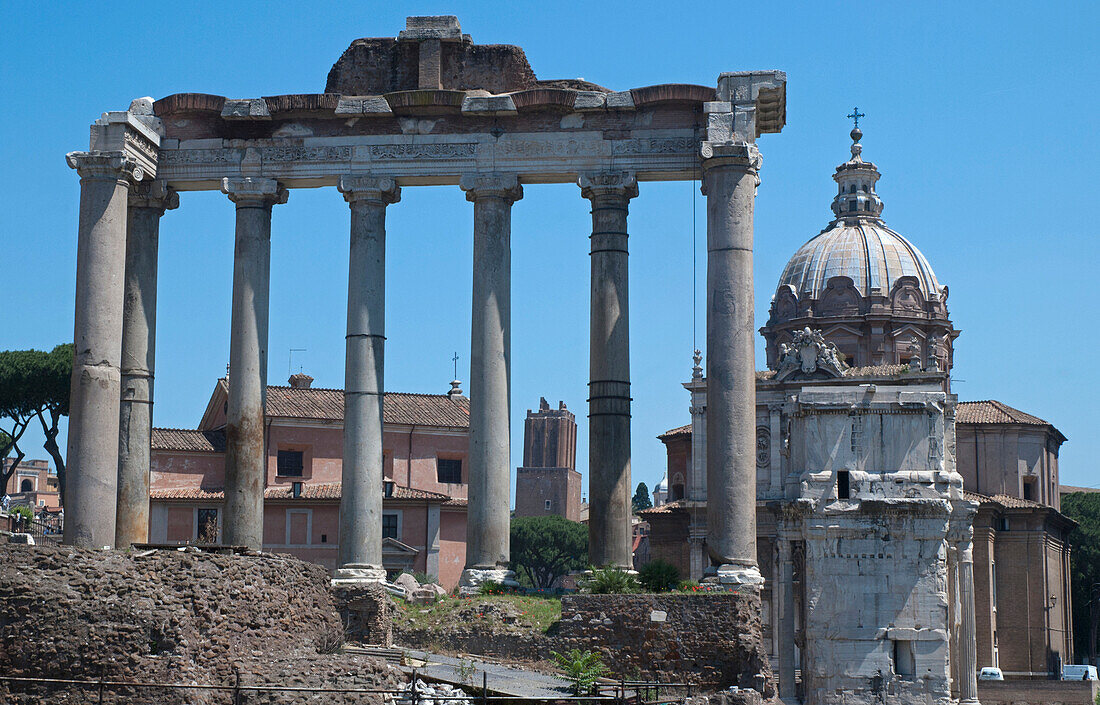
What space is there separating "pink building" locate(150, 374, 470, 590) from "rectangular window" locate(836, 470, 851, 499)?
14.8 m

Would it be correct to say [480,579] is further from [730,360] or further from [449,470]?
[449,470]

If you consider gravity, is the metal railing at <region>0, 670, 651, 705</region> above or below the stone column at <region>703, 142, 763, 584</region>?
below

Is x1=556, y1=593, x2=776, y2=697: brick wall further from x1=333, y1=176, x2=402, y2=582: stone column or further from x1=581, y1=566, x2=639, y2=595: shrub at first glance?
x1=333, y1=176, x2=402, y2=582: stone column

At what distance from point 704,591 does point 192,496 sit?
32.6 meters

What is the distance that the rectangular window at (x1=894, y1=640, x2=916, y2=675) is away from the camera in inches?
2111

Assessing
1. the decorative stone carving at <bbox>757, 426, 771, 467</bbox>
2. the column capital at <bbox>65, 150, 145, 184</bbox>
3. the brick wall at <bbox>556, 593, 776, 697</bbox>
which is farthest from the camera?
the decorative stone carving at <bbox>757, 426, 771, 467</bbox>

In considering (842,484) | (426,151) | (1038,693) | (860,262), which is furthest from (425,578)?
(860,262)

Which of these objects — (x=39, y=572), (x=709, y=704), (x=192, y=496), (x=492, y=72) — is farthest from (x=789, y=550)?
(x=39, y=572)

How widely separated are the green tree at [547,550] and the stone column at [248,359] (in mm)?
77277

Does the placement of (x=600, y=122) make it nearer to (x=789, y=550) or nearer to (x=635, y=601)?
(x=635, y=601)

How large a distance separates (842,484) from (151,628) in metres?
42.8

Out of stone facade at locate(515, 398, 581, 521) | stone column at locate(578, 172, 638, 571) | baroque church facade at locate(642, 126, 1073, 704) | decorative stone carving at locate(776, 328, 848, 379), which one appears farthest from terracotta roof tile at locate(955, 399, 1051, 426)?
stone column at locate(578, 172, 638, 571)

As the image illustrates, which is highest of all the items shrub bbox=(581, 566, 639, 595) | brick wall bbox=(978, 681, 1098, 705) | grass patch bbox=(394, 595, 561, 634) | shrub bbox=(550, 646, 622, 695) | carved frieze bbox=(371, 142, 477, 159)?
carved frieze bbox=(371, 142, 477, 159)

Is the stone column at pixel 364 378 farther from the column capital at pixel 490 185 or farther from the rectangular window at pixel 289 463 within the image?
the rectangular window at pixel 289 463
